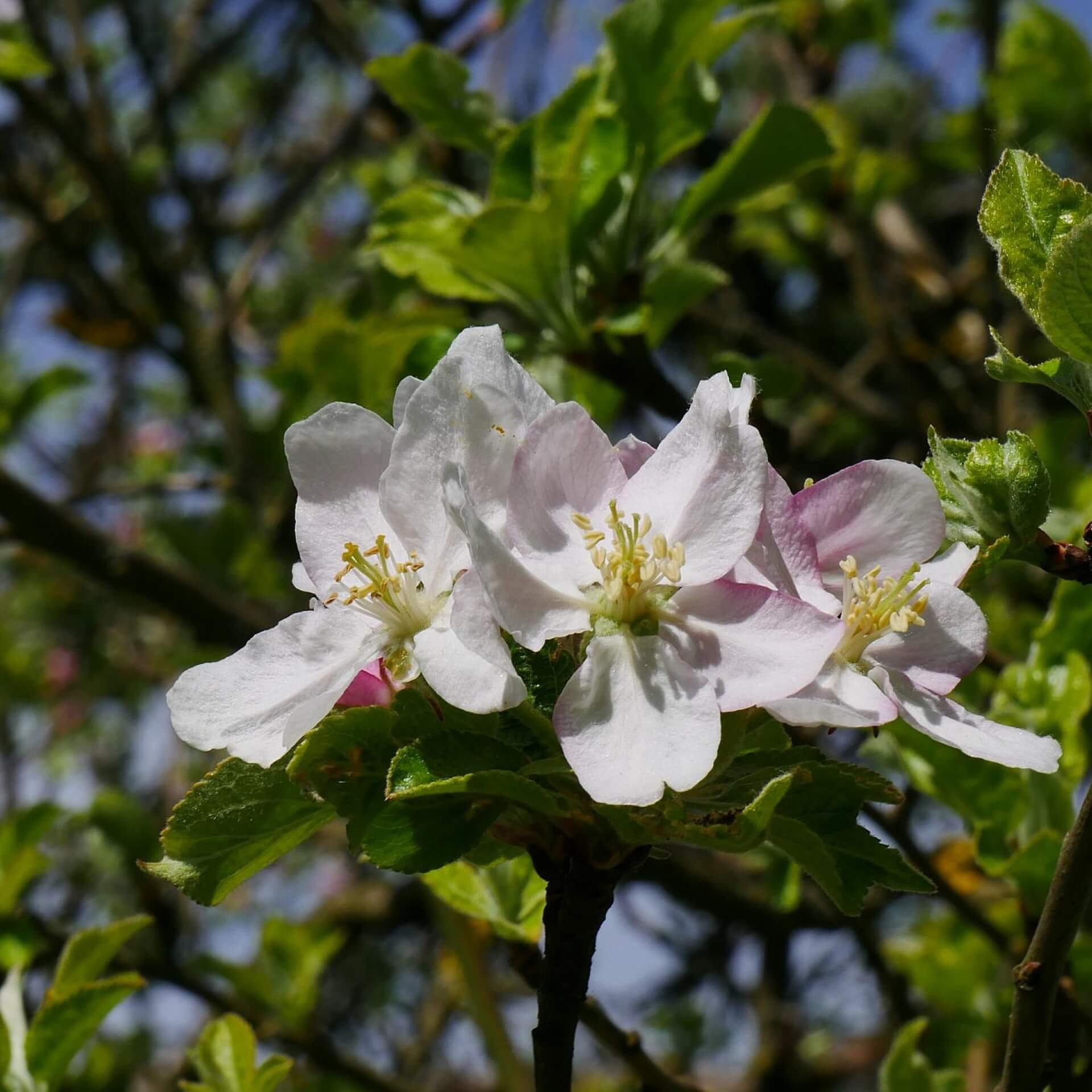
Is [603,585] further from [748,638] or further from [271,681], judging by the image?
[271,681]

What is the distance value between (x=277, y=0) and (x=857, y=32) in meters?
1.89

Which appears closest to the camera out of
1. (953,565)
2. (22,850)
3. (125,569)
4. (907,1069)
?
(953,565)

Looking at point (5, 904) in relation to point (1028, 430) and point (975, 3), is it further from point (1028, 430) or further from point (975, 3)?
point (975, 3)

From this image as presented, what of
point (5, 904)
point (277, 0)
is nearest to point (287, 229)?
point (277, 0)

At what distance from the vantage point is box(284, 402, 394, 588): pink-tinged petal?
901 millimetres

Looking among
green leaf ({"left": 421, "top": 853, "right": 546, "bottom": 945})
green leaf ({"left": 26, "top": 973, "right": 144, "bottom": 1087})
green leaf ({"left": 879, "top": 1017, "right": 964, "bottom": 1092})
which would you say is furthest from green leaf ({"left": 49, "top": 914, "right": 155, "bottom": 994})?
green leaf ({"left": 879, "top": 1017, "right": 964, "bottom": 1092})

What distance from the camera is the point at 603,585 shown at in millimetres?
849

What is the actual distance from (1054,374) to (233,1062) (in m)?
0.95

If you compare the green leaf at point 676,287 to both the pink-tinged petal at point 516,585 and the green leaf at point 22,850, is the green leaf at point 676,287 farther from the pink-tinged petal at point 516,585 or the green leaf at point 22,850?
the green leaf at point 22,850

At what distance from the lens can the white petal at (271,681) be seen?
831mm

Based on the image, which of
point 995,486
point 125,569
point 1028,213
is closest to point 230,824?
point 995,486

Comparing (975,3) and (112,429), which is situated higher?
(975,3)

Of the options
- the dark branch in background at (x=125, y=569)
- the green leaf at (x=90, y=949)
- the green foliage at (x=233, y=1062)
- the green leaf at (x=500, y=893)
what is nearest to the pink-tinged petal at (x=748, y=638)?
the green leaf at (x=500, y=893)

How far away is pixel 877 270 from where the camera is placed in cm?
307
